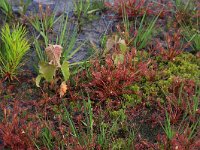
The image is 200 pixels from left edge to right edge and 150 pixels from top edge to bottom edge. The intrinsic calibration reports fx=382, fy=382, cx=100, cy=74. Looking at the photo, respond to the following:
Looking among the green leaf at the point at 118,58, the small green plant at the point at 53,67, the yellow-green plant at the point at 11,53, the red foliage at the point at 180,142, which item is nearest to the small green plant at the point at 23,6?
the yellow-green plant at the point at 11,53

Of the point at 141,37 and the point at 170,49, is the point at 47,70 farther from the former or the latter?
the point at 170,49

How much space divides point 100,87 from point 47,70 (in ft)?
1.77

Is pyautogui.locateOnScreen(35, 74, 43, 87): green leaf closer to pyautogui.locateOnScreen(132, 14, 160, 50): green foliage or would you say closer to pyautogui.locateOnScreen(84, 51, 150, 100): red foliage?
pyautogui.locateOnScreen(84, 51, 150, 100): red foliage

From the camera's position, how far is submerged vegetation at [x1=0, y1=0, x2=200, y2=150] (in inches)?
125

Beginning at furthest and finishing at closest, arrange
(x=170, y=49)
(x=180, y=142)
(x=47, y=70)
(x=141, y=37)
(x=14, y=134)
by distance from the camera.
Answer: (x=141, y=37) → (x=170, y=49) → (x=47, y=70) → (x=14, y=134) → (x=180, y=142)

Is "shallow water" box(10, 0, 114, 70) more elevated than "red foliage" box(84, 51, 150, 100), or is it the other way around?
"shallow water" box(10, 0, 114, 70)

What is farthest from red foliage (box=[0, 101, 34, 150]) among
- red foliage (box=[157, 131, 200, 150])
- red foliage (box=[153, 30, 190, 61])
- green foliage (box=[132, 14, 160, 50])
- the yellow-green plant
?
red foliage (box=[153, 30, 190, 61])

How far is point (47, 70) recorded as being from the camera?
11.8ft

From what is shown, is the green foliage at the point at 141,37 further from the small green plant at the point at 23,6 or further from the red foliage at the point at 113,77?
the small green plant at the point at 23,6

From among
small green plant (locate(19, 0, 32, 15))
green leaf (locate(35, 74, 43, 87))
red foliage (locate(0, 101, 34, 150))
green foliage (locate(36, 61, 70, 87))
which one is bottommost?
red foliage (locate(0, 101, 34, 150))

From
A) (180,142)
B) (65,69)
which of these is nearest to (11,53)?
(65,69)

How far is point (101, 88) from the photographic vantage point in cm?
367

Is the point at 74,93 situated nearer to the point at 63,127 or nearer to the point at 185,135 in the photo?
the point at 63,127

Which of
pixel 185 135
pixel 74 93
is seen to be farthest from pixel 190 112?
pixel 74 93
